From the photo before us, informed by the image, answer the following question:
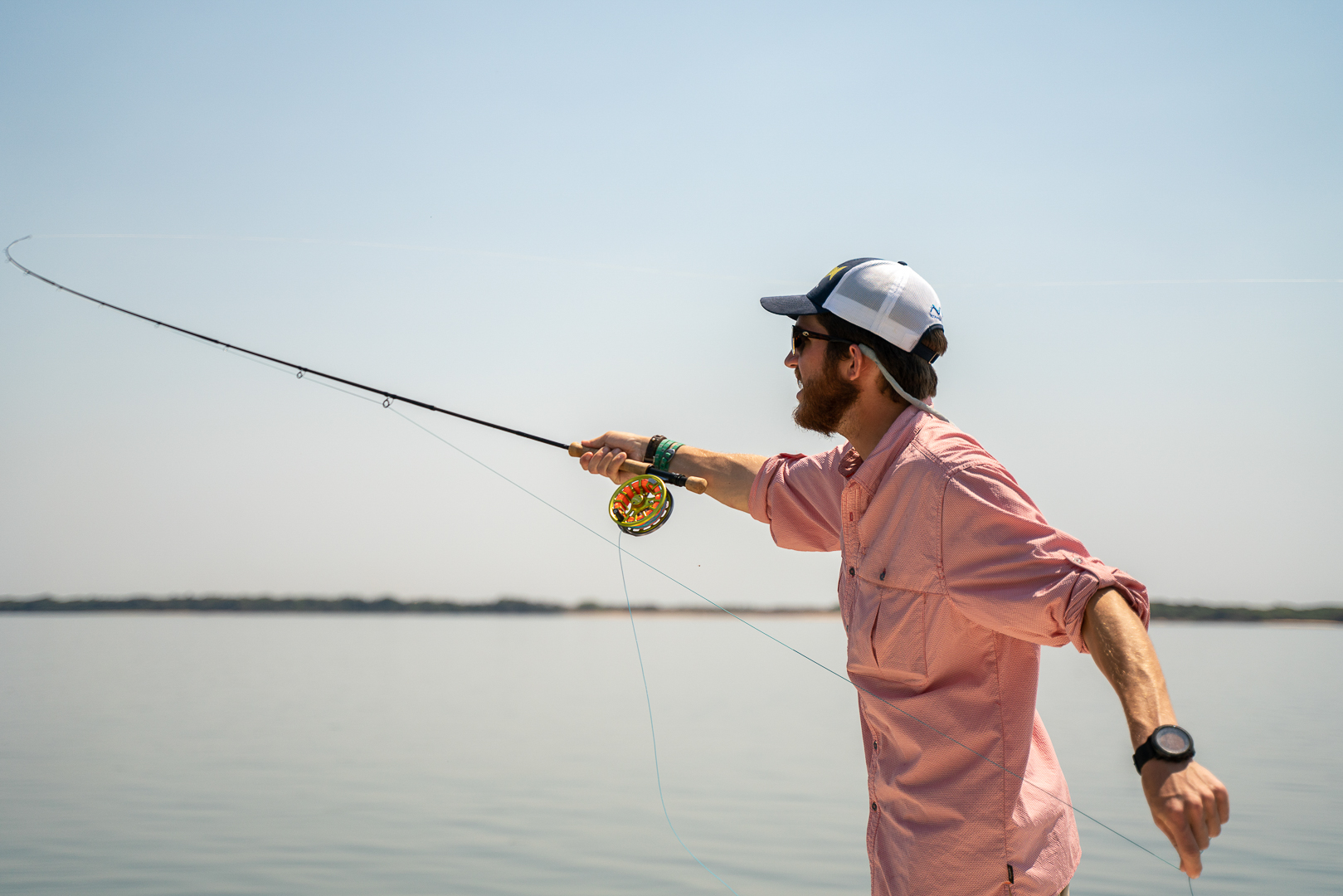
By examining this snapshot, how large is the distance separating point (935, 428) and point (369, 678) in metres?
21.0

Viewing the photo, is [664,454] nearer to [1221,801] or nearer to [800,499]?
[800,499]

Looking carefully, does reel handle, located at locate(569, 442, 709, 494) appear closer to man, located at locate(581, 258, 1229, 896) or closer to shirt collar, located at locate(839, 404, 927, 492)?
man, located at locate(581, 258, 1229, 896)

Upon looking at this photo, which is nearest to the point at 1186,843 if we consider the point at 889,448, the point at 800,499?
the point at 889,448

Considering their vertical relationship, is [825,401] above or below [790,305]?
below

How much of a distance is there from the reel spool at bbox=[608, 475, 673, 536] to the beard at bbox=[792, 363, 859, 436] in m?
0.89

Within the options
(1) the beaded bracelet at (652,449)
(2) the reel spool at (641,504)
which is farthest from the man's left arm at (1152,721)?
(1) the beaded bracelet at (652,449)

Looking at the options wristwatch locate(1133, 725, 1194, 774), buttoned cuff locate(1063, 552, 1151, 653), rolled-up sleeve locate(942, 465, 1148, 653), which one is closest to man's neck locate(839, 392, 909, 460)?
rolled-up sleeve locate(942, 465, 1148, 653)

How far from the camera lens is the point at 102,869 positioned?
7.02 metres

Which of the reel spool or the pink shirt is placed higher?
the reel spool

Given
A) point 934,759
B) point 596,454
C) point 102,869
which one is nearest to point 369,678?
point 102,869

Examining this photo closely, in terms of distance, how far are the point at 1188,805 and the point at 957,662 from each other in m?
0.65

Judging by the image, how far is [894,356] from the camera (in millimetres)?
2492

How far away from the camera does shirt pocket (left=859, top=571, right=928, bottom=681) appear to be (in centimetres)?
219

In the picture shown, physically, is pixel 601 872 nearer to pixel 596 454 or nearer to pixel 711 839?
pixel 711 839
